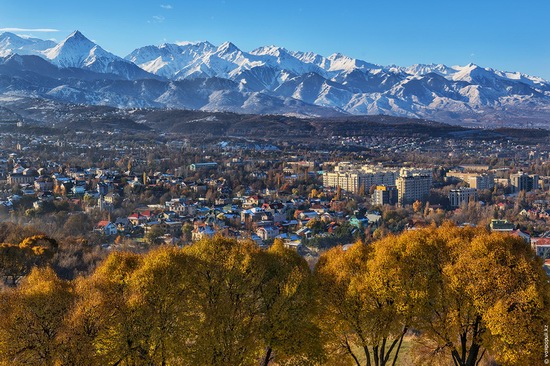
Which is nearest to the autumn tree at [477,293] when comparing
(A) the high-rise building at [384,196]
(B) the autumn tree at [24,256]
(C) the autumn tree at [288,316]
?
(C) the autumn tree at [288,316]

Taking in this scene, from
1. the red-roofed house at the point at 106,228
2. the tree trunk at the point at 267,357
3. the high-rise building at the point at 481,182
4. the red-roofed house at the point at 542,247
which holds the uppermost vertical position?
the tree trunk at the point at 267,357

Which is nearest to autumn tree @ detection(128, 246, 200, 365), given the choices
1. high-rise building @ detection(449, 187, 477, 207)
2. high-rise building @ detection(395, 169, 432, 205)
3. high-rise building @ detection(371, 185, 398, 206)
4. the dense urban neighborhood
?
the dense urban neighborhood

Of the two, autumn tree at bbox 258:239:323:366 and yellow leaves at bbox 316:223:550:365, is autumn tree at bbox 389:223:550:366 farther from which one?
autumn tree at bbox 258:239:323:366

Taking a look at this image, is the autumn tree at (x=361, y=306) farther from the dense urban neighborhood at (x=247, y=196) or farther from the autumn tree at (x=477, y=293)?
the dense urban neighborhood at (x=247, y=196)

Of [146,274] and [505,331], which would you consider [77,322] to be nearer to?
[146,274]

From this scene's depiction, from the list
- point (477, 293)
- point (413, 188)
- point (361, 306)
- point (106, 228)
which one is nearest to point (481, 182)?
point (413, 188)

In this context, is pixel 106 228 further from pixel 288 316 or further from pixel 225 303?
pixel 288 316
